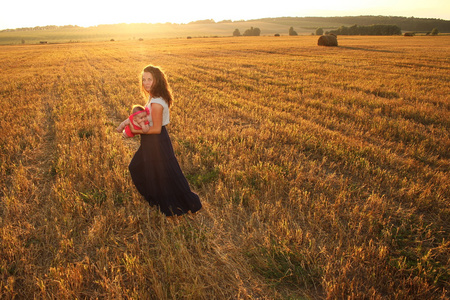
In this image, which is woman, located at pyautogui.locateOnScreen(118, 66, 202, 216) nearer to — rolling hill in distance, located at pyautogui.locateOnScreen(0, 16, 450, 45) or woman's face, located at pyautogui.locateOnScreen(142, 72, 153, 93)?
woman's face, located at pyautogui.locateOnScreen(142, 72, 153, 93)

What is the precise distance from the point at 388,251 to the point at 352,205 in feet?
2.87

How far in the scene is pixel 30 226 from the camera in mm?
2893

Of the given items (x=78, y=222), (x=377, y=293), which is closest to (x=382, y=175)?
(x=377, y=293)

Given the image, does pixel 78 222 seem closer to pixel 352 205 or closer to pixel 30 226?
pixel 30 226

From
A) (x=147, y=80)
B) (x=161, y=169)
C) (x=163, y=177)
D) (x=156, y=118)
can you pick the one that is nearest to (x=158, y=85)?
(x=147, y=80)

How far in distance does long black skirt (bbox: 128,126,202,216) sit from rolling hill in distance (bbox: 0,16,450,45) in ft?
330

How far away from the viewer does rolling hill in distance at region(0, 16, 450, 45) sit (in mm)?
104500

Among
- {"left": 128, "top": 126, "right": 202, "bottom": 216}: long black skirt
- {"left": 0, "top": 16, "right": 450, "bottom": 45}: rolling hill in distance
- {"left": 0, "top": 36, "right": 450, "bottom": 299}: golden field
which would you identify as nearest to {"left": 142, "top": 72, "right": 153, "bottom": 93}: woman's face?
{"left": 128, "top": 126, "right": 202, "bottom": 216}: long black skirt

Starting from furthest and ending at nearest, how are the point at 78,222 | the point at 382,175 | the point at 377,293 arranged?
A: the point at 382,175, the point at 78,222, the point at 377,293

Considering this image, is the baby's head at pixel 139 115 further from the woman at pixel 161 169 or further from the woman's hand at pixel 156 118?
the woman at pixel 161 169

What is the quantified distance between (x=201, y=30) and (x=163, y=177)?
144 m

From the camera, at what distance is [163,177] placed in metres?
3.22

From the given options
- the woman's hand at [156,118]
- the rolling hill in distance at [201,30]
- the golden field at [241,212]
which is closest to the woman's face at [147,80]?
the woman's hand at [156,118]

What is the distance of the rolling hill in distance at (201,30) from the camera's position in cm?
10450
